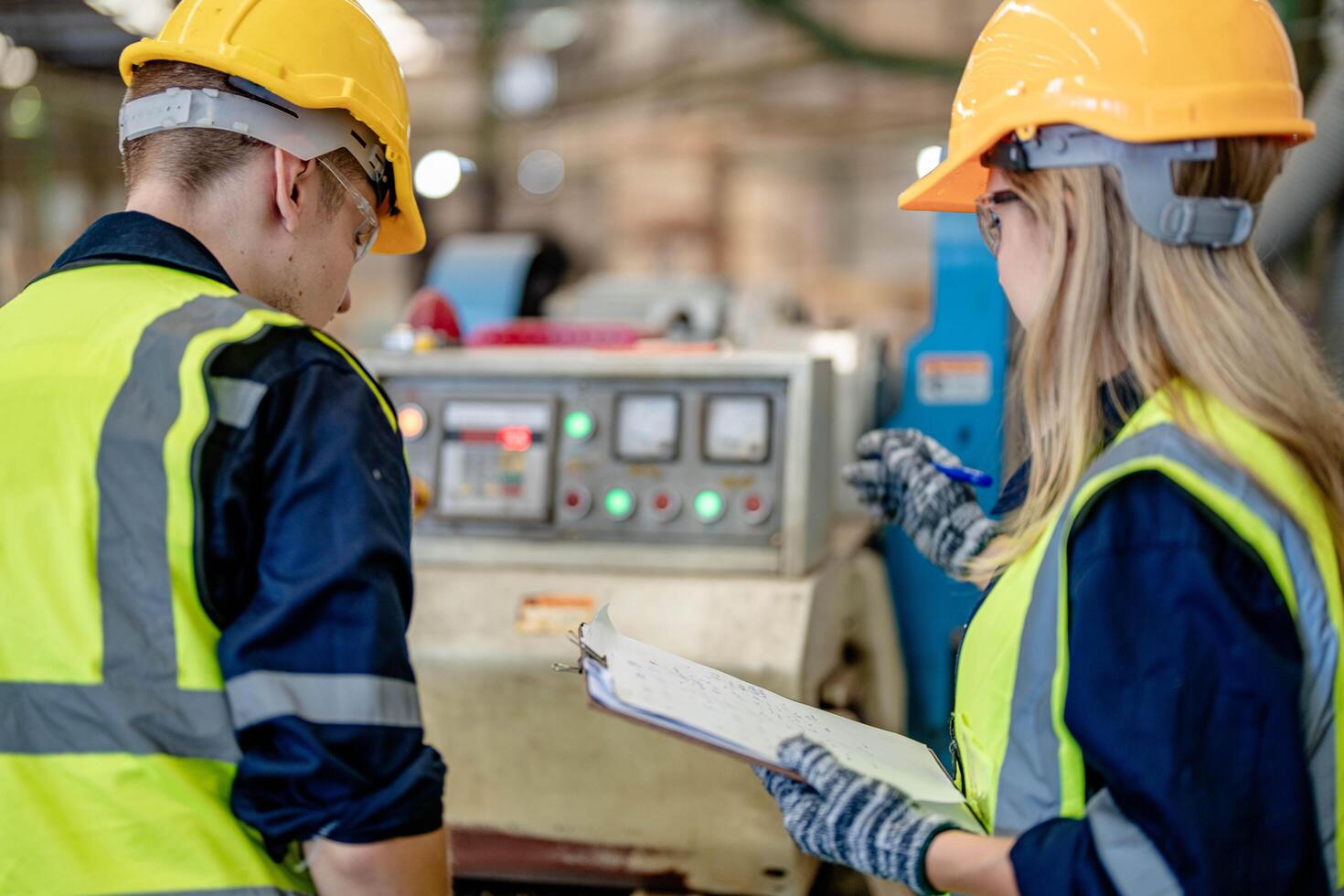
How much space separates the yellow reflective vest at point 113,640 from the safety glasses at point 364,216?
0.87ft

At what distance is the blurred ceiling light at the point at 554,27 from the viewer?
26.7ft

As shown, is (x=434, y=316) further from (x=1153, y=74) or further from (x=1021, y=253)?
(x=1153, y=74)

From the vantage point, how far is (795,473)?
1.79 m

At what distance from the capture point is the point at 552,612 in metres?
1.76

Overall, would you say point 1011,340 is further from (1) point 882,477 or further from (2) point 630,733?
(2) point 630,733

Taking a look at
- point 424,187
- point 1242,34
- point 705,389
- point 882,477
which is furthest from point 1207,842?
point 424,187

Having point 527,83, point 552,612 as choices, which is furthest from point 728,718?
point 527,83

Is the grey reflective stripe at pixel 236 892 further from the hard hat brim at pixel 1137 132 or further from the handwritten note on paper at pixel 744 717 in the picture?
the hard hat brim at pixel 1137 132

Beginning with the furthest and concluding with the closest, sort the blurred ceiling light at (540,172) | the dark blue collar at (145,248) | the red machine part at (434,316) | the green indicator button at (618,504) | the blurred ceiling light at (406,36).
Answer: the blurred ceiling light at (540,172)
the blurred ceiling light at (406,36)
the red machine part at (434,316)
the green indicator button at (618,504)
the dark blue collar at (145,248)

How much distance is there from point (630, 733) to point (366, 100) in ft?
3.15

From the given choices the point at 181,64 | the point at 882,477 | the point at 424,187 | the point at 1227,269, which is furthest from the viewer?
the point at 424,187

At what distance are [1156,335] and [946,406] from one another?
4.63ft

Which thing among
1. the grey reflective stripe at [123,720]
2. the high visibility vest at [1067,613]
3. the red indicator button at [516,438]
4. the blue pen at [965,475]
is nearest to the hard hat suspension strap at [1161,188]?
the high visibility vest at [1067,613]

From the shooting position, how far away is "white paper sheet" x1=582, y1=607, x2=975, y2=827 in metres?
0.84
